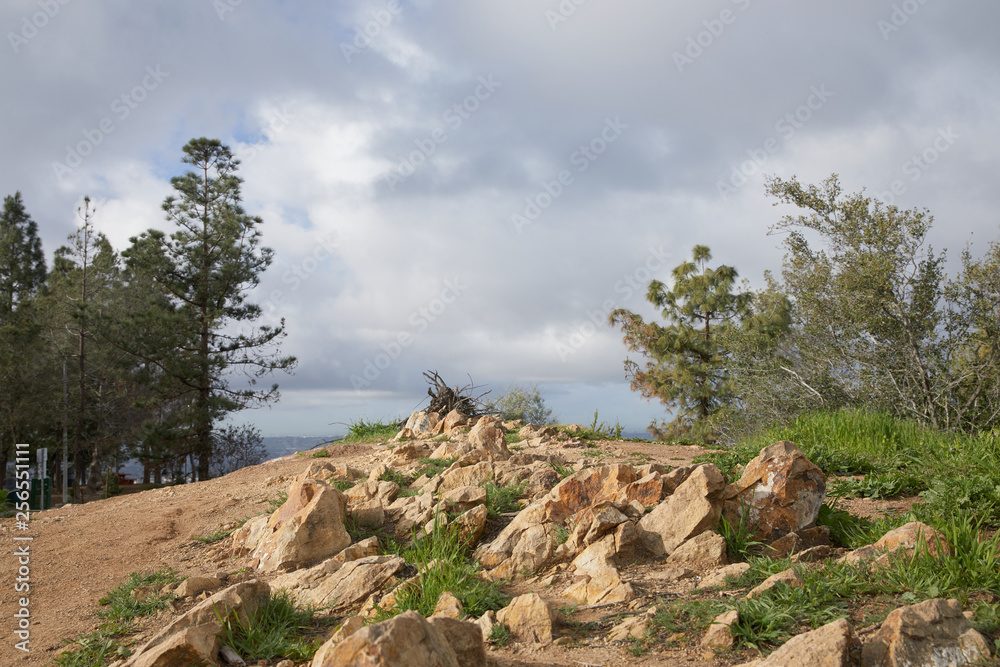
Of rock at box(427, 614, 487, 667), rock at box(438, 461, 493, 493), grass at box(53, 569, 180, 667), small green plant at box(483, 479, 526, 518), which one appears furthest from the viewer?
rock at box(438, 461, 493, 493)

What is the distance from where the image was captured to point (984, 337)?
12242mm

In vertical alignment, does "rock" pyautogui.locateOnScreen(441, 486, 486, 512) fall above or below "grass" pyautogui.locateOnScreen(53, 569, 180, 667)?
above

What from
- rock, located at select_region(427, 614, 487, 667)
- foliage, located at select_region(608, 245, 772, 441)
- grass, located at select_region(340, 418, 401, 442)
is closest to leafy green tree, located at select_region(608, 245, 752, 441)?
foliage, located at select_region(608, 245, 772, 441)

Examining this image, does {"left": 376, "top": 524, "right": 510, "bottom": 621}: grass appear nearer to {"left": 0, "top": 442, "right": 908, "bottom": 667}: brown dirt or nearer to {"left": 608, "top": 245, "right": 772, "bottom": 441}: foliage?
{"left": 0, "top": 442, "right": 908, "bottom": 667}: brown dirt

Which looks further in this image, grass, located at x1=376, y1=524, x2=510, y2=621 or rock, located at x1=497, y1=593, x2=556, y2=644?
grass, located at x1=376, y1=524, x2=510, y2=621

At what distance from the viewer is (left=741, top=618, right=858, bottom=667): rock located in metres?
2.78

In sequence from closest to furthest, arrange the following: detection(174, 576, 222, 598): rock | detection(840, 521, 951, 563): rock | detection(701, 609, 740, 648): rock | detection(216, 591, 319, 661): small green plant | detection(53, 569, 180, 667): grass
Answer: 1. detection(701, 609, 740, 648): rock
2. detection(216, 591, 319, 661): small green plant
3. detection(840, 521, 951, 563): rock
4. detection(53, 569, 180, 667): grass
5. detection(174, 576, 222, 598): rock

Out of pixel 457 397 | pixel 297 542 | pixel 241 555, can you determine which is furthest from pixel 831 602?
pixel 457 397

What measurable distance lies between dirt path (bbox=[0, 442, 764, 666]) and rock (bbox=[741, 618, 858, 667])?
0.45m

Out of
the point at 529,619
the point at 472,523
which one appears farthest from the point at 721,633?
the point at 472,523

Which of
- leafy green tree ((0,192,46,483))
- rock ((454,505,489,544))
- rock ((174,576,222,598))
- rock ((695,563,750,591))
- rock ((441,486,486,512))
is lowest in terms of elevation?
rock ((174,576,222,598))

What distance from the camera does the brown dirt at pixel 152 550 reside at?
346cm

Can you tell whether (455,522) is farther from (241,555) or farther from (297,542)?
(241,555)

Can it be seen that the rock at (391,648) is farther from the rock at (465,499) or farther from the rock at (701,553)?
the rock at (465,499)
